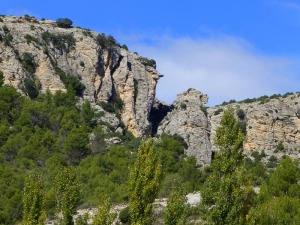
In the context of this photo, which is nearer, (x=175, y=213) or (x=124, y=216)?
(x=175, y=213)

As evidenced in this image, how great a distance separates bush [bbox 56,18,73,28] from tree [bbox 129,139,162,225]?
54.7 m

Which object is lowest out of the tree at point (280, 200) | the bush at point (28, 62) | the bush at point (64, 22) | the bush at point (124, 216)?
the bush at point (124, 216)

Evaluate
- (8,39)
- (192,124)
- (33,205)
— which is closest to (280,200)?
(33,205)

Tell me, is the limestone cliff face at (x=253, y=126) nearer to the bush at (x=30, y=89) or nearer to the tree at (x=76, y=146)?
the tree at (x=76, y=146)

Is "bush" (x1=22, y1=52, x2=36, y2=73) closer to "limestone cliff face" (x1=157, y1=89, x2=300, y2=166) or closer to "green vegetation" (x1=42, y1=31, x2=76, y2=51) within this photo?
"green vegetation" (x1=42, y1=31, x2=76, y2=51)

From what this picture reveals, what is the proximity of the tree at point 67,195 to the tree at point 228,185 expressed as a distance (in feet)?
25.8

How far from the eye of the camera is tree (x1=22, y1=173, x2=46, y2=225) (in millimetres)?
35156

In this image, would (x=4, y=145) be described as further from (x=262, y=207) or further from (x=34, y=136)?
(x=262, y=207)

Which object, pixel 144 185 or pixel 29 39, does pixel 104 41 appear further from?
pixel 144 185

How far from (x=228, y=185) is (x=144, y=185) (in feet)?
15.2

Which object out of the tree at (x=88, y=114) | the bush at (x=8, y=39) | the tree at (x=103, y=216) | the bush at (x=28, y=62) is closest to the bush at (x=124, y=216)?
the tree at (x=103, y=216)

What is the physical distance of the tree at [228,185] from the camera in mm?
30656

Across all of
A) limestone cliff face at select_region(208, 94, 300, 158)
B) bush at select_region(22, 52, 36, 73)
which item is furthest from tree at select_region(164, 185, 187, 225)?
bush at select_region(22, 52, 36, 73)

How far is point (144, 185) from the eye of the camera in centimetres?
3366
